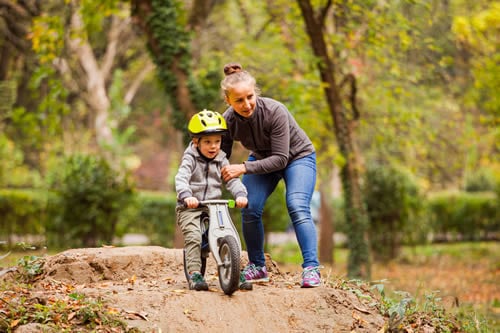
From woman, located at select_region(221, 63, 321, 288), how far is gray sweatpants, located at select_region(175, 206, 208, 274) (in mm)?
421

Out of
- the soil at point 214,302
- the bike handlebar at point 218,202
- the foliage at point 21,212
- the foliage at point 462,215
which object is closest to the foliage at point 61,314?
the soil at point 214,302

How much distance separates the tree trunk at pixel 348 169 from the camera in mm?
11078

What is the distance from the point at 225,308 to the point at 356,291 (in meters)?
1.29

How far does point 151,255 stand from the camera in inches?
250

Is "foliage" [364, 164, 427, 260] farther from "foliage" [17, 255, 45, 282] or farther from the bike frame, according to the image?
the bike frame

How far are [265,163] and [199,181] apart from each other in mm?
549

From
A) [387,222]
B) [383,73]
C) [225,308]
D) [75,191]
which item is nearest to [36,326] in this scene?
[225,308]

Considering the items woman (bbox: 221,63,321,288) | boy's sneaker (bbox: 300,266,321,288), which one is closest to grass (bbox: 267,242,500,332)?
boy's sneaker (bbox: 300,266,321,288)

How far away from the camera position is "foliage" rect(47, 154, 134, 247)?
1275cm

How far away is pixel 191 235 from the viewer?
5.18 metres

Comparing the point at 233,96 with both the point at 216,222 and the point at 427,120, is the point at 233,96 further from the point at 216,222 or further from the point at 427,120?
the point at 427,120

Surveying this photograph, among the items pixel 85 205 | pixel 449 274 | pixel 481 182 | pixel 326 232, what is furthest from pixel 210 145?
pixel 481 182

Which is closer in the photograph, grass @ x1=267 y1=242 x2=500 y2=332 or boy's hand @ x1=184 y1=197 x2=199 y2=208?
boy's hand @ x1=184 y1=197 x2=199 y2=208

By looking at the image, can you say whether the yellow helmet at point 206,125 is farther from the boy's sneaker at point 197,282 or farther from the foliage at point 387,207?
the foliage at point 387,207
